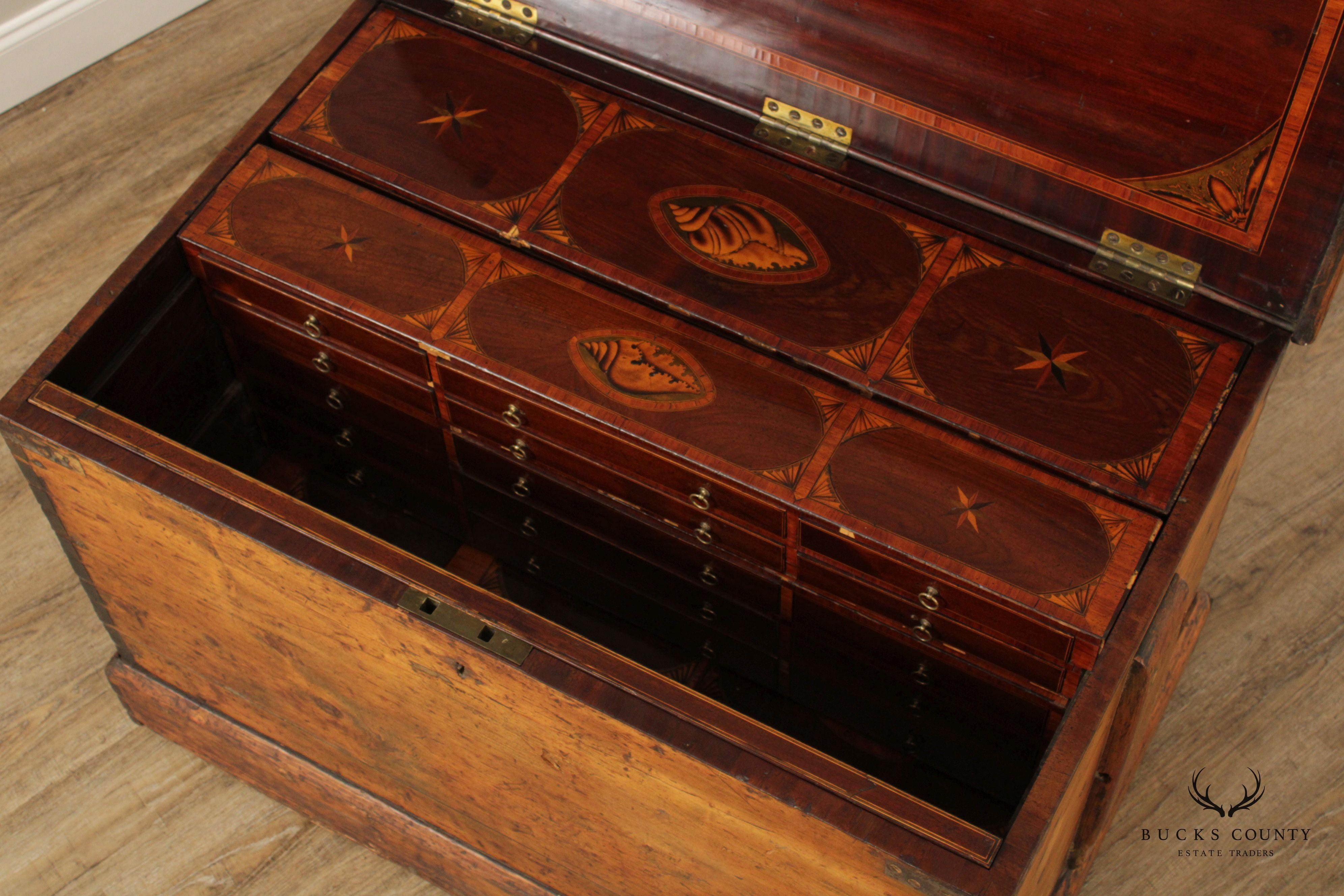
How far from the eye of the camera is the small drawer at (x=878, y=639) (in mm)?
2188

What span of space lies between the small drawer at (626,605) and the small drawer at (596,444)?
1.03 feet

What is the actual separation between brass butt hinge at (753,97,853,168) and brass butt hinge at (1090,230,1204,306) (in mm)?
397

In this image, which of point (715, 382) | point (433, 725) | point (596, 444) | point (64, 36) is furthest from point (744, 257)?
point (64, 36)

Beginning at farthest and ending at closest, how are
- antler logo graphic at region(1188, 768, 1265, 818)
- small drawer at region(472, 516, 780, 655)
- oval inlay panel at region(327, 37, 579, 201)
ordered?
antler logo graphic at region(1188, 768, 1265, 818), small drawer at region(472, 516, 780, 655), oval inlay panel at region(327, 37, 579, 201)

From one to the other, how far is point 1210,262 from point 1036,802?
777mm

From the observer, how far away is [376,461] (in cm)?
266

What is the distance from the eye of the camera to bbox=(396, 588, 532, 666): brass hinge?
1988 millimetres

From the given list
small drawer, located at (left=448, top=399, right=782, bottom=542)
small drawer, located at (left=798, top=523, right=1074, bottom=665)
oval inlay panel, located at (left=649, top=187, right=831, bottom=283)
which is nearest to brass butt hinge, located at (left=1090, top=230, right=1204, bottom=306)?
oval inlay panel, located at (left=649, top=187, right=831, bottom=283)

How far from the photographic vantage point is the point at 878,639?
7.63 ft

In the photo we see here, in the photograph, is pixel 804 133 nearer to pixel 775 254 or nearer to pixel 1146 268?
pixel 775 254

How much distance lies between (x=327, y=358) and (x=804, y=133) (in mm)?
793

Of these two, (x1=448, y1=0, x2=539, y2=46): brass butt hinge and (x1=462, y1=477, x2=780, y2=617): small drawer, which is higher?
(x1=448, y1=0, x2=539, y2=46): brass butt hinge

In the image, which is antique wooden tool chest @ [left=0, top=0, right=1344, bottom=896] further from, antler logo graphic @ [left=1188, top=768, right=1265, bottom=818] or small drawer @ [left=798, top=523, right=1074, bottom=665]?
antler logo graphic @ [left=1188, top=768, right=1265, bottom=818]

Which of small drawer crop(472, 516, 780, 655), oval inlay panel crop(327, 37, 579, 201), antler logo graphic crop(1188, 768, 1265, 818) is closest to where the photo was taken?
oval inlay panel crop(327, 37, 579, 201)
